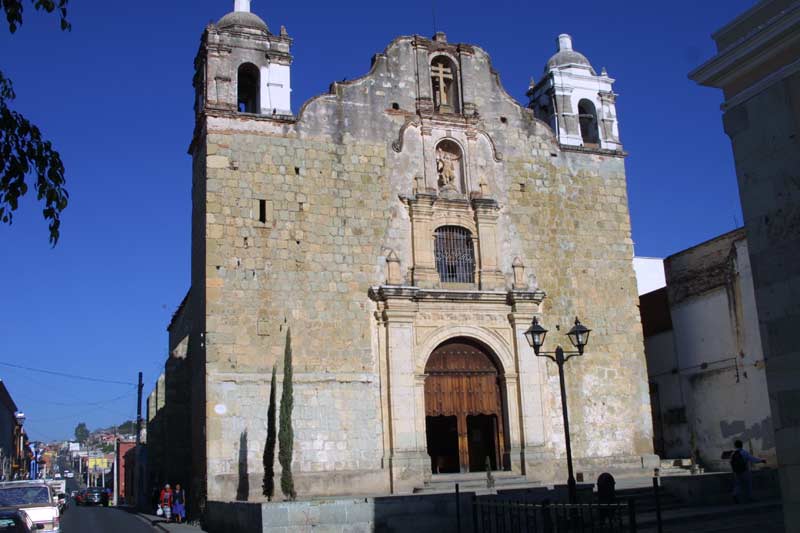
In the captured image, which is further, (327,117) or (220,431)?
(327,117)

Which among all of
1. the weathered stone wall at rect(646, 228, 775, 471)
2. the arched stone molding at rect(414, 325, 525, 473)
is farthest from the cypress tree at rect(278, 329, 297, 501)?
the weathered stone wall at rect(646, 228, 775, 471)

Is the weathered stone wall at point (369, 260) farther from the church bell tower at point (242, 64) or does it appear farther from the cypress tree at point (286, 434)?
the cypress tree at point (286, 434)

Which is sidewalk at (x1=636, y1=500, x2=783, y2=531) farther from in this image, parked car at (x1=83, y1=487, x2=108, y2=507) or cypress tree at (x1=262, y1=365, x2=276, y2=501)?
parked car at (x1=83, y1=487, x2=108, y2=507)

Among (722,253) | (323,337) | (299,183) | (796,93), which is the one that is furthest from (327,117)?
(796,93)

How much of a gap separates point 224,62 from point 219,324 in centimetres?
690

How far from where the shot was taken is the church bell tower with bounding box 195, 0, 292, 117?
68.6ft

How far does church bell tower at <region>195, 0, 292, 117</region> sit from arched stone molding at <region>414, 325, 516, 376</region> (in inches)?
273

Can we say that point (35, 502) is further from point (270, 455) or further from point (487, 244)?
point (487, 244)

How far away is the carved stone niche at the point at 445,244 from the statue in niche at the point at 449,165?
1.91 ft

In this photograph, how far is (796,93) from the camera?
8.24 meters

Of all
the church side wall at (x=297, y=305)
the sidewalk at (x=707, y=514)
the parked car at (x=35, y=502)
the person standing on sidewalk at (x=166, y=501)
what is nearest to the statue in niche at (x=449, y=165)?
the church side wall at (x=297, y=305)

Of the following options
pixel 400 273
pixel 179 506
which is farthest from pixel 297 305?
pixel 179 506

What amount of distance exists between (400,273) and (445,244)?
1.70 metres

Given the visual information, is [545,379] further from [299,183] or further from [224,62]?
[224,62]
